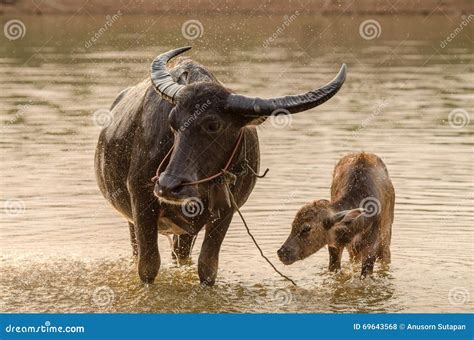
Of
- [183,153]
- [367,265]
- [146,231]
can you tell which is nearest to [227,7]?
[367,265]

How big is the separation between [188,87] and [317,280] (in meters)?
3.07

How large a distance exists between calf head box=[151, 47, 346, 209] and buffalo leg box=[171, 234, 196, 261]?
2649mm

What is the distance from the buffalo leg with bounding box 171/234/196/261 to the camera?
12.2 metres

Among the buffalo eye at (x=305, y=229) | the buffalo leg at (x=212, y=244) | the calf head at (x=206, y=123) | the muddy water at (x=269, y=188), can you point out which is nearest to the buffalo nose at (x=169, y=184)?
the calf head at (x=206, y=123)

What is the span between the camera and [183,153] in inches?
364

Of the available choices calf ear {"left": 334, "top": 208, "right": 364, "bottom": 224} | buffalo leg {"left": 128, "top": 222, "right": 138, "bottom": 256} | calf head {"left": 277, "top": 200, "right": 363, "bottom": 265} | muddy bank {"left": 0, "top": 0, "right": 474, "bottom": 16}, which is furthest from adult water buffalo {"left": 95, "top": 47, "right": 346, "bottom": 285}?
muddy bank {"left": 0, "top": 0, "right": 474, "bottom": 16}

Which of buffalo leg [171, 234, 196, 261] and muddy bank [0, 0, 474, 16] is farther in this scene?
muddy bank [0, 0, 474, 16]

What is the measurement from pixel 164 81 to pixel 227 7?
37.2 meters

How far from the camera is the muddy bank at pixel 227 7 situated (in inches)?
1794

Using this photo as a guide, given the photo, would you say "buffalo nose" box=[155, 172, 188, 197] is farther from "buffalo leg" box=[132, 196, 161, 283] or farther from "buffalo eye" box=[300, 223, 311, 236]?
"buffalo eye" box=[300, 223, 311, 236]

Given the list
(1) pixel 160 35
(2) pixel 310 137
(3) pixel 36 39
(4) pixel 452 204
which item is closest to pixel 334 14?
(1) pixel 160 35

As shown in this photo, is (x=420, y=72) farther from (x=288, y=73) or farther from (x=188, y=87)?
(x=188, y=87)

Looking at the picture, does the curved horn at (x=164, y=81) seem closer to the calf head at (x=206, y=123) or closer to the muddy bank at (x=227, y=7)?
the calf head at (x=206, y=123)

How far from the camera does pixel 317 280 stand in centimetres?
1179
